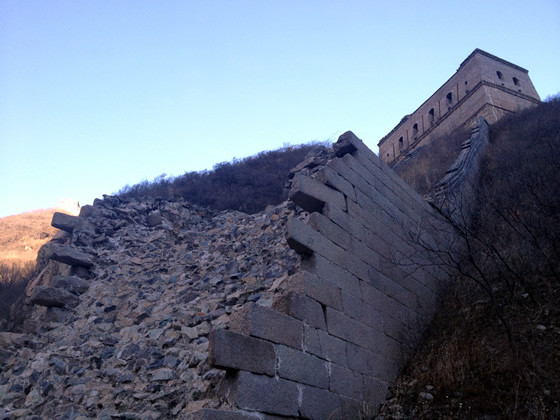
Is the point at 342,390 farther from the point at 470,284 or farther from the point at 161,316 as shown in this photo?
the point at 161,316

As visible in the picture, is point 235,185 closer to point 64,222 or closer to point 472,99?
point 64,222

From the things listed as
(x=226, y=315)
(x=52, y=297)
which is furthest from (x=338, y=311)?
(x=52, y=297)

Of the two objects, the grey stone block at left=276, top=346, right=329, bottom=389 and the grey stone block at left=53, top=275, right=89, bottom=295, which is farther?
the grey stone block at left=53, top=275, right=89, bottom=295

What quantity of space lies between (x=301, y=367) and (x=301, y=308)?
0.57m

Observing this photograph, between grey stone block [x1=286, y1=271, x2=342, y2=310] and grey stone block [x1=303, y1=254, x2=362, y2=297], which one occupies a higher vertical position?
grey stone block [x1=303, y1=254, x2=362, y2=297]

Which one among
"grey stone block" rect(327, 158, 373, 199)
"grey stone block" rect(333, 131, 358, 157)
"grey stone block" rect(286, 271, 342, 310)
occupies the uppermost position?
"grey stone block" rect(333, 131, 358, 157)

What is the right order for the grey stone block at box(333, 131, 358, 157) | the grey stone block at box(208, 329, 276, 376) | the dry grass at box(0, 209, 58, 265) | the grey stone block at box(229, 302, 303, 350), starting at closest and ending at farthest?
1. the grey stone block at box(208, 329, 276, 376)
2. the grey stone block at box(229, 302, 303, 350)
3. the grey stone block at box(333, 131, 358, 157)
4. the dry grass at box(0, 209, 58, 265)

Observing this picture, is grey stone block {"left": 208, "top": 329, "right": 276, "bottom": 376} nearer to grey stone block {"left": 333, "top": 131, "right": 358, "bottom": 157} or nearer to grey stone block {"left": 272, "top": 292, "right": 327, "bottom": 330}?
grey stone block {"left": 272, "top": 292, "right": 327, "bottom": 330}

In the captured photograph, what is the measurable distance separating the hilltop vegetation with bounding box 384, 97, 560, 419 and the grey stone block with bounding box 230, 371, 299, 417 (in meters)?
1.26

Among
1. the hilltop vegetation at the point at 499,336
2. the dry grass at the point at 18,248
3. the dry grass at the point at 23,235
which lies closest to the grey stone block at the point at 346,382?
the hilltop vegetation at the point at 499,336

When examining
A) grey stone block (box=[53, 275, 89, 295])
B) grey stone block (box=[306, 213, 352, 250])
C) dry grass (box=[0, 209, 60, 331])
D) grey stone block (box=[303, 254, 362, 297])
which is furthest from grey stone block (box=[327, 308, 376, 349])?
dry grass (box=[0, 209, 60, 331])

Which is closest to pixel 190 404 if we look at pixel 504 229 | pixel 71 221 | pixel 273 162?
pixel 504 229

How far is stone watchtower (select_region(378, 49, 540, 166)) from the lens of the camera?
23.9 m

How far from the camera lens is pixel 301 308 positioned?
4605 mm
